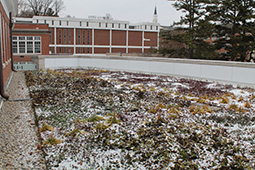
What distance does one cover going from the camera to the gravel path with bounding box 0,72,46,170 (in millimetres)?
4316

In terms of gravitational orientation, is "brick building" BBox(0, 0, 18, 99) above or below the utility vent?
above

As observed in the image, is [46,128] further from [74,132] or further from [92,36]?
[92,36]

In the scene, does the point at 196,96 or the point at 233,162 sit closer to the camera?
the point at 233,162

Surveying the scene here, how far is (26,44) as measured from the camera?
30859 millimetres

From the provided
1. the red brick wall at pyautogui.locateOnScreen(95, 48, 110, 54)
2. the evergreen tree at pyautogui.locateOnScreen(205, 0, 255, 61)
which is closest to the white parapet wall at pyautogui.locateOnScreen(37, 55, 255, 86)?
the evergreen tree at pyautogui.locateOnScreen(205, 0, 255, 61)

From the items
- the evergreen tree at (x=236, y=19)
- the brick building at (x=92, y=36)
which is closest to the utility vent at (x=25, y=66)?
the evergreen tree at (x=236, y=19)

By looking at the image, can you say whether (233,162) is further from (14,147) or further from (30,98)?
(30,98)

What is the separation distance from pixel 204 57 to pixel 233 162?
2629 cm

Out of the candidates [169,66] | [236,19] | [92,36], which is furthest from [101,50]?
[169,66]

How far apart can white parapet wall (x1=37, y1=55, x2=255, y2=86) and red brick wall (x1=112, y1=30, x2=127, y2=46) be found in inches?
2047

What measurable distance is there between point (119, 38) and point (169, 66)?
59072 mm

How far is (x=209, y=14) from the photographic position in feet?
93.8

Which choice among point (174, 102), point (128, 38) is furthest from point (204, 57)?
point (128, 38)

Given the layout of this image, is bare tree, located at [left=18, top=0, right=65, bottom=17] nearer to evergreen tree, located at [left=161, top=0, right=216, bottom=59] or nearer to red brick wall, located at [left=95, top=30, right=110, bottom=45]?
red brick wall, located at [left=95, top=30, right=110, bottom=45]
